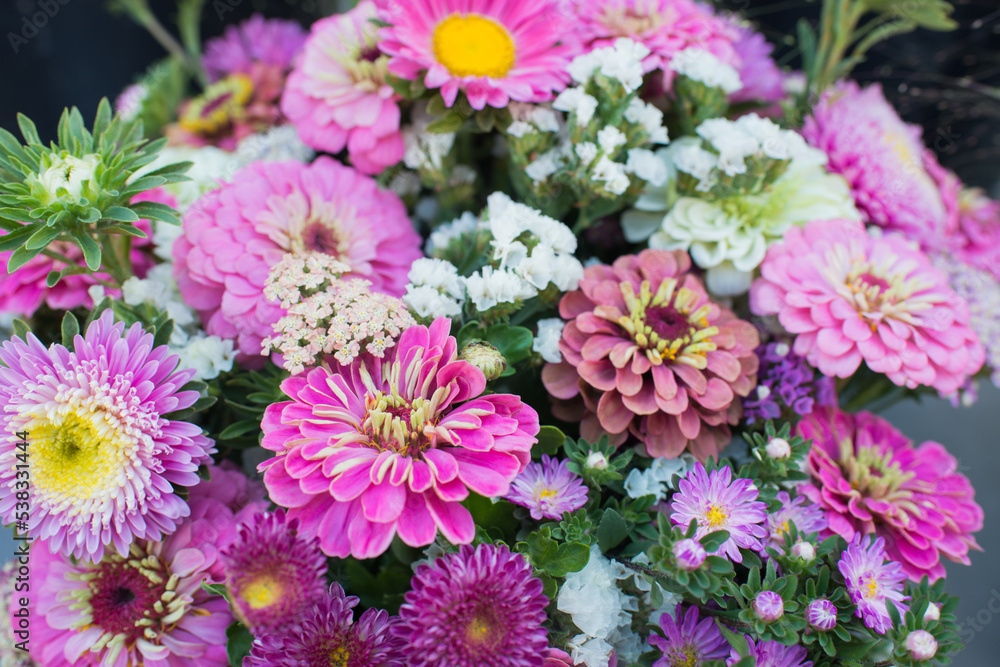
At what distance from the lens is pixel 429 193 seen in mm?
983

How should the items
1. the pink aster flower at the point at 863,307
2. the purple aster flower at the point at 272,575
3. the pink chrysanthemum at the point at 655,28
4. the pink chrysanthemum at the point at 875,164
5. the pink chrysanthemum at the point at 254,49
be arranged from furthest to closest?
the pink chrysanthemum at the point at 254,49 → the pink chrysanthemum at the point at 875,164 → the pink chrysanthemum at the point at 655,28 → the pink aster flower at the point at 863,307 → the purple aster flower at the point at 272,575

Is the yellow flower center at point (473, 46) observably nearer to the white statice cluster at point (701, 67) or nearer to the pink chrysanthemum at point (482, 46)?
the pink chrysanthemum at point (482, 46)

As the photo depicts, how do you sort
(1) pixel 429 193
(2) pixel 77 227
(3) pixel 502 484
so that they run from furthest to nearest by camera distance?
(1) pixel 429 193, (2) pixel 77 227, (3) pixel 502 484

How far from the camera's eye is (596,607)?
56 cm

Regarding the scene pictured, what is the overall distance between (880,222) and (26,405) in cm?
104

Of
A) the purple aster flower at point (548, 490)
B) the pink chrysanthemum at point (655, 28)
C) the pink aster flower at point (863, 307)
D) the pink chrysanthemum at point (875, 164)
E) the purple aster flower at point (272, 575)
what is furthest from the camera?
the pink chrysanthemum at point (875, 164)

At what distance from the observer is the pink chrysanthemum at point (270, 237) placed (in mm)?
666

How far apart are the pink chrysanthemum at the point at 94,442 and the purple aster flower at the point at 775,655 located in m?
0.51

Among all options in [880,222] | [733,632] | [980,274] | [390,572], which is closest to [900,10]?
[880,222]

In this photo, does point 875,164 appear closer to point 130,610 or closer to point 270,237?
A: point 270,237

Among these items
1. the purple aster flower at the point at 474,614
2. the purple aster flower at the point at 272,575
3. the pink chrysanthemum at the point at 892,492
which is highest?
the purple aster flower at the point at 272,575

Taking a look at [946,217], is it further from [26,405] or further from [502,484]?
[26,405]

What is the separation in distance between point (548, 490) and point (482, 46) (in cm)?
52

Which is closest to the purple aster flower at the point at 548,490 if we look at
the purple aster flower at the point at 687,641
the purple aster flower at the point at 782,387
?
the purple aster flower at the point at 687,641
